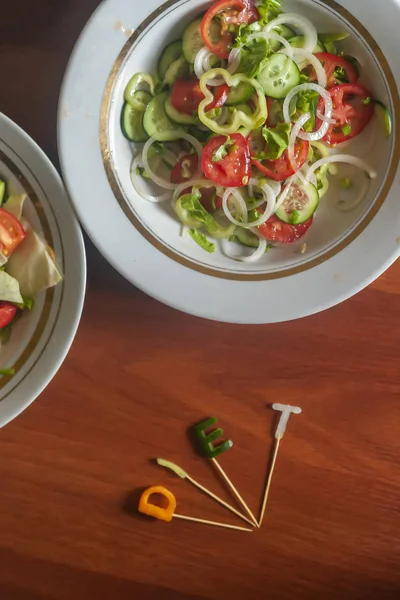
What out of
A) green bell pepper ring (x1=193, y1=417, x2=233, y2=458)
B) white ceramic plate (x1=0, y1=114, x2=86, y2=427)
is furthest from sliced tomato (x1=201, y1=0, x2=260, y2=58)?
green bell pepper ring (x1=193, y1=417, x2=233, y2=458)

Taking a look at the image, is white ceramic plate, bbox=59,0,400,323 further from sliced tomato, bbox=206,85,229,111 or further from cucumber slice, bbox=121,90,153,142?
sliced tomato, bbox=206,85,229,111

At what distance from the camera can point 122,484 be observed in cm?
145

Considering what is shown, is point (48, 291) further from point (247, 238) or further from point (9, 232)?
point (247, 238)

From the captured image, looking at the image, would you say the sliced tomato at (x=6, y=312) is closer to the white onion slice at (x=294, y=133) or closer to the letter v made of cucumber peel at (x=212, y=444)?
the letter v made of cucumber peel at (x=212, y=444)

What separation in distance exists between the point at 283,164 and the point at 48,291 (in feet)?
1.94

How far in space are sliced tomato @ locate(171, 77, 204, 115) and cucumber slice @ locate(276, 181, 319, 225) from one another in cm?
28

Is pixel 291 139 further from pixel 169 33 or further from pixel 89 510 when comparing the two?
pixel 89 510

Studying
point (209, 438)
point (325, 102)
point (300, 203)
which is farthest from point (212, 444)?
point (325, 102)

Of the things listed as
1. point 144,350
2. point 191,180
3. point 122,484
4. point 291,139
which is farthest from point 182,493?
point 291,139

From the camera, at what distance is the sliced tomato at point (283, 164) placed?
130cm

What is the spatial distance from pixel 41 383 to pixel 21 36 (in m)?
0.79

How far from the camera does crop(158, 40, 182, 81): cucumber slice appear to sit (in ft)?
4.28

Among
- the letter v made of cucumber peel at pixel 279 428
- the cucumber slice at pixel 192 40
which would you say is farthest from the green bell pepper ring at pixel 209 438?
the cucumber slice at pixel 192 40

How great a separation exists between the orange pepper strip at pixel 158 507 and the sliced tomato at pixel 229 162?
738 millimetres
